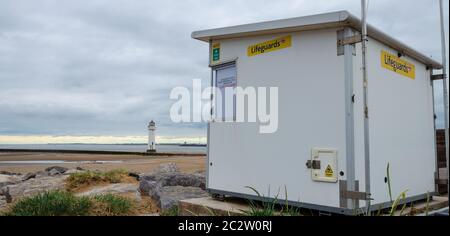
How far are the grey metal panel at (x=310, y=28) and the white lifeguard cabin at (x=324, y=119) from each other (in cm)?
1

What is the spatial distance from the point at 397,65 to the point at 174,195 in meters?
4.06

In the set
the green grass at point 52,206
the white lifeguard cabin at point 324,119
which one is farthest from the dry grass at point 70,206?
the white lifeguard cabin at point 324,119

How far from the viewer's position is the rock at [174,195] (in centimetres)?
639

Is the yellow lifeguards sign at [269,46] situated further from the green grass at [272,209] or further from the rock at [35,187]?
the rock at [35,187]

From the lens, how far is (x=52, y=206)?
5.59 meters

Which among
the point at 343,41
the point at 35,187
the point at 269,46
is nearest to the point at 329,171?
the point at 343,41

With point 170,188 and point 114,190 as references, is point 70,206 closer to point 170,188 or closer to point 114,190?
point 114,190

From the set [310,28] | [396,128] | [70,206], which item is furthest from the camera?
[70,206]

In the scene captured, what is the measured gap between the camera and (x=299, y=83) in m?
5.07

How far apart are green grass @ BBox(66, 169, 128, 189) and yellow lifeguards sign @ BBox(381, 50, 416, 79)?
6.53m

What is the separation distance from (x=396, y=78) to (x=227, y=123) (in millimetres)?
2434

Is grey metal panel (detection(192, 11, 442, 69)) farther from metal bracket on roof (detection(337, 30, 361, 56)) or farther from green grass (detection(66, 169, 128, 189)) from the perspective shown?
green grass (detection(66, 169, 128, 189))
